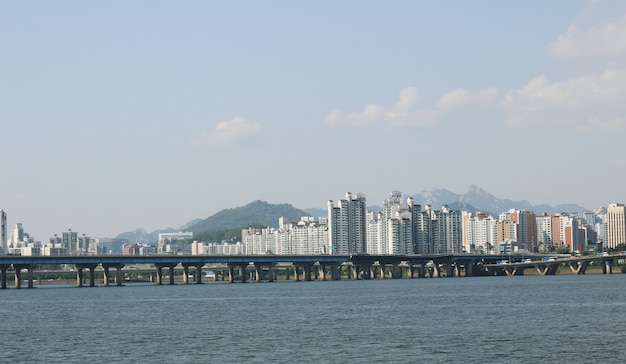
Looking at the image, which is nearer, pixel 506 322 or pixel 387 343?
pixel 387 343

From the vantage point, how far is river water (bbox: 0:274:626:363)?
61750 millimetres

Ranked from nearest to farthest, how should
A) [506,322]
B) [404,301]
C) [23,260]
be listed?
[506,322] < [404,301] < [23,260]

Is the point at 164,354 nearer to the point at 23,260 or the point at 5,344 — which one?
the point at 5,344

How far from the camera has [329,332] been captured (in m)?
76.4

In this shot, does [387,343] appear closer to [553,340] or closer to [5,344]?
[553,340]

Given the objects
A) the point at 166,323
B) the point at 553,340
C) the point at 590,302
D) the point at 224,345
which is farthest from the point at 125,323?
the point at 590,302

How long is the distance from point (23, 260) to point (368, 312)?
113m

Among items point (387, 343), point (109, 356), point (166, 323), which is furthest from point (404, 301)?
point (109, 356)

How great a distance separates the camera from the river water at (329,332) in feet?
203

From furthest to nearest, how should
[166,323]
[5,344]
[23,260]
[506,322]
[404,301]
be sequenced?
[23,260] < [404,301] < [166,323] < [506,322] < [5,344]

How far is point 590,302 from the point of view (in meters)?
109

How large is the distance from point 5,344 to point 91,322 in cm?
2048

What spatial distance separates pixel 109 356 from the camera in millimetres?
63594

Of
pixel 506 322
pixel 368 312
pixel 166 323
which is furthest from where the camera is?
pixel 368 312
